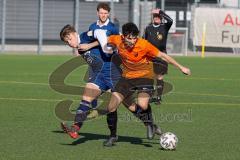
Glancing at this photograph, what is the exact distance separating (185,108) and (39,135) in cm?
493

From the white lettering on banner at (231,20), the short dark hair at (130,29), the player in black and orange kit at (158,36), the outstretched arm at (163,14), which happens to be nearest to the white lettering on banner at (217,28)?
the white lettering on banner at (231,20)

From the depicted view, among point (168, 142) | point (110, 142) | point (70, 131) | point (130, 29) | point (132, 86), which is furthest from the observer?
point (132, 86)

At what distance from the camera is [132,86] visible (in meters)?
10.7

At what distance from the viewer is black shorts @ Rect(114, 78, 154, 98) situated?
10591 millimetres

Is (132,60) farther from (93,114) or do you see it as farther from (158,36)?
(158,36)

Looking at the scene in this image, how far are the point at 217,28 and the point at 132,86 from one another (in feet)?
111

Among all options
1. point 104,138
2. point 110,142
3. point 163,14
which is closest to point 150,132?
point 104,138

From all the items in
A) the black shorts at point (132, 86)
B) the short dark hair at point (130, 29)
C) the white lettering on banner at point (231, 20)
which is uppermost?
the white lettering on banner at point (231, 20)

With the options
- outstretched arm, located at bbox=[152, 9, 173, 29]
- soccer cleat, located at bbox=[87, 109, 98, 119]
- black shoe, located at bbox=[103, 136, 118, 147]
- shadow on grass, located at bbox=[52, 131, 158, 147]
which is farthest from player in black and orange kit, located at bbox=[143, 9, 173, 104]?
black shoe, located at bbox=[103, 136, 118, 147]

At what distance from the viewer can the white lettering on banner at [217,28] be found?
43625mm

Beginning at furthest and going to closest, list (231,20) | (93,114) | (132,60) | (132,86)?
(231,20)
(93,114)
(132,86)
(132,60)

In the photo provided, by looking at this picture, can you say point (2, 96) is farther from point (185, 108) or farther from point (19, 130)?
point (19, 130)

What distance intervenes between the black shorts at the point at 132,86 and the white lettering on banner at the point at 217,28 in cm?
3312

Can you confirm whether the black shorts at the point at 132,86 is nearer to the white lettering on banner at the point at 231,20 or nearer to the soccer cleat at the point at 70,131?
the soccer cleat at the point at 70,131
